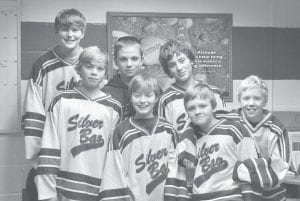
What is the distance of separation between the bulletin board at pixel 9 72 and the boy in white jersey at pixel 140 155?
1.08 m

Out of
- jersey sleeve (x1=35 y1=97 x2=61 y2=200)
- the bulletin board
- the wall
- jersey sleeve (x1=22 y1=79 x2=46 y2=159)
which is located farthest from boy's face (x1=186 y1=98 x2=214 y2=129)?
the bulletin board

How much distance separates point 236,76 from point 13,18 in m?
1.63

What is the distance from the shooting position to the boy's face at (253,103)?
2539mm

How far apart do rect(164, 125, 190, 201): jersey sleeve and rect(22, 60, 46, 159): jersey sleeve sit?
0.73 meters

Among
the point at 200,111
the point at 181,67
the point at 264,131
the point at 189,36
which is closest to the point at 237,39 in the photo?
the point at 189,36

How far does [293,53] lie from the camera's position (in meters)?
3.61

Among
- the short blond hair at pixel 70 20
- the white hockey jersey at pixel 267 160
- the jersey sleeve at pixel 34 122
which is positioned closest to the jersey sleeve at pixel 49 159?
the jersey sleeve at pixel 34 122

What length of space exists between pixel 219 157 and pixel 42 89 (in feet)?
3.36

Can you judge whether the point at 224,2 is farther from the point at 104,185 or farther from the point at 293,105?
the point at 104,185

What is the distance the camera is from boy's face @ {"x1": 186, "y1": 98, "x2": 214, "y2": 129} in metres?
2.30

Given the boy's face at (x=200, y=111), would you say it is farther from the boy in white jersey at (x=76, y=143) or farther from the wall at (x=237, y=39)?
the wall at (x=237, y=39)

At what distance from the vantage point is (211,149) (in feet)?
7.48

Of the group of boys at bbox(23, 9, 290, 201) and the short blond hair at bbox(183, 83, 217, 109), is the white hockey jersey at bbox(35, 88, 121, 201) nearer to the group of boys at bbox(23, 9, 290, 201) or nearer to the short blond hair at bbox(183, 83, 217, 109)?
the group of boys at bbox(23, 9, 290, 201)

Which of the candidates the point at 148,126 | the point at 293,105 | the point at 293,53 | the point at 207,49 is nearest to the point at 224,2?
the point at 207,49
